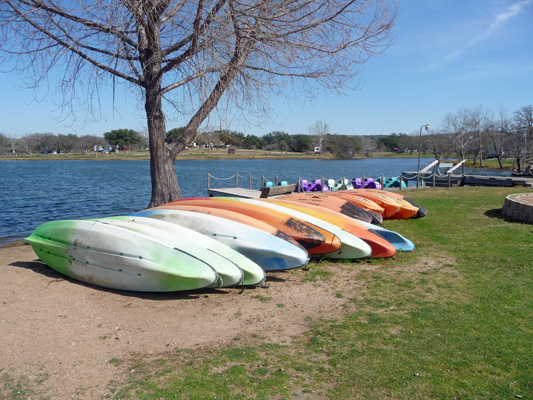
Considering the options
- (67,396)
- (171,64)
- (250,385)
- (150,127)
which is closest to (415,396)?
(250,385)

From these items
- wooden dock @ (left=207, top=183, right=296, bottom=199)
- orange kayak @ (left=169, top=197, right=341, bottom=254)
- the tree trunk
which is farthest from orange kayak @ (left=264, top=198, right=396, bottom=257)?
wooden dock @ (left=207, top=183, right=296, bottom=199)

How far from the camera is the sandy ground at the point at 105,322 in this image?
3396mm

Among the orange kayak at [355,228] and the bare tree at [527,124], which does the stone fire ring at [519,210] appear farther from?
the bare tree at [527,124]

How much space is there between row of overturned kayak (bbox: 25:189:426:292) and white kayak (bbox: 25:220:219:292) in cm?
1

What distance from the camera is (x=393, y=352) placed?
12.2ft

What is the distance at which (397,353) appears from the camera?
3.69m

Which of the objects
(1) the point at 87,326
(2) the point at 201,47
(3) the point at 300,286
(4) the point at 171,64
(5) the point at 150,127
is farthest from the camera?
(5) the point at 150,127

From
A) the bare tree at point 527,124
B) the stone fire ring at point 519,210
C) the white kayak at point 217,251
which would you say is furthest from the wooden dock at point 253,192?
the bare tree at point 527,124

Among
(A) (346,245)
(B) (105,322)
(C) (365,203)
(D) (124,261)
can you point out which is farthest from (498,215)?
(B) (105,322)

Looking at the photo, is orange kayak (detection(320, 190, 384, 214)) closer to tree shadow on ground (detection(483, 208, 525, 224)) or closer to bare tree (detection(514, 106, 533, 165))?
tree shadow on ground (detection(483, 208, 525, 224))

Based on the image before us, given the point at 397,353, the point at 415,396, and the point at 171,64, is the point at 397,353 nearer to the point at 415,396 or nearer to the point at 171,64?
the point at 415,396

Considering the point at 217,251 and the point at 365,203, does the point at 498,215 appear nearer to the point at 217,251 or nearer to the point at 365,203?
the point at 365,203

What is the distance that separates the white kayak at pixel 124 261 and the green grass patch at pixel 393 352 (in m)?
1.41

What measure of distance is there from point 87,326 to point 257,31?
5287 millimetres
